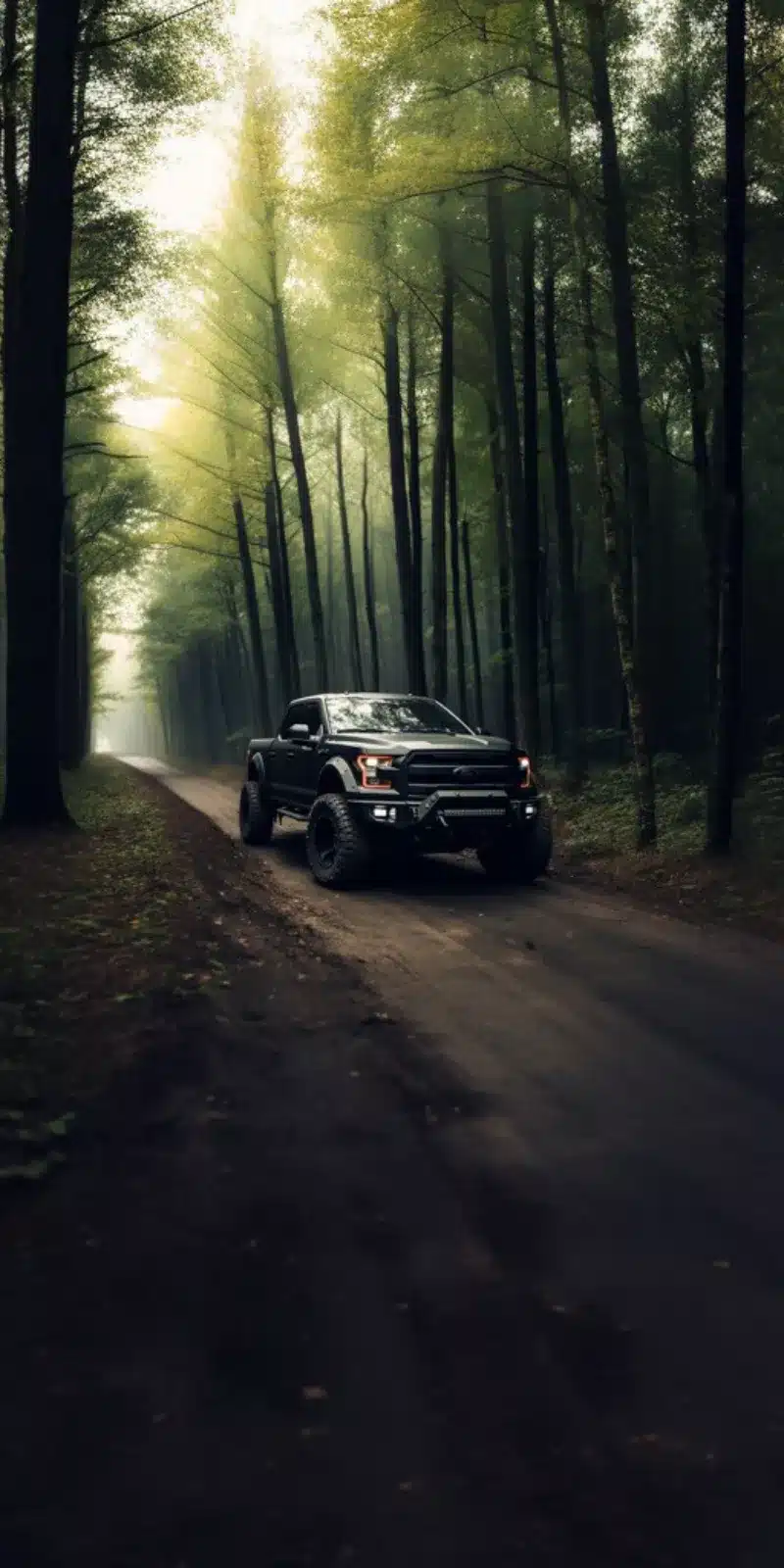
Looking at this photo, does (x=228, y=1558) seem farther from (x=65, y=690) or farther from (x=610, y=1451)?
(x=65, y=690)

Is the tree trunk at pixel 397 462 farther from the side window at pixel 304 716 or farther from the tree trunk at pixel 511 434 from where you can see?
the side window at pixel 304 716

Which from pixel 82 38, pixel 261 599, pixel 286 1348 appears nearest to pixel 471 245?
pixel 82 38

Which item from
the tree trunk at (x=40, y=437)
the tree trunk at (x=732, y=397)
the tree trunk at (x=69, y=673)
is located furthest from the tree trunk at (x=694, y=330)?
the tree trunk at (x=69, y=673)

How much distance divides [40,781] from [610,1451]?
11.8 m

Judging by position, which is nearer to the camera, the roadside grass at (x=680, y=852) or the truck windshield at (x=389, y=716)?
the roadside grass at (x=680, y=852)

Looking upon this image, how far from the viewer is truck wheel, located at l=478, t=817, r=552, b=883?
11773 millimetres

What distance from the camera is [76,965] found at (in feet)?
24.0

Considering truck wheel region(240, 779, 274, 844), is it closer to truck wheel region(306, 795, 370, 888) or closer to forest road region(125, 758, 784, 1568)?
truck wheel region(306, 795, 370, 888)

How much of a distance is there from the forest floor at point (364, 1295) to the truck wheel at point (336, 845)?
14.8 ft

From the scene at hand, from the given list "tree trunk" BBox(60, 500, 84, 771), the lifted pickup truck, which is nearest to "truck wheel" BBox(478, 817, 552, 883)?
the lifted pickup truck

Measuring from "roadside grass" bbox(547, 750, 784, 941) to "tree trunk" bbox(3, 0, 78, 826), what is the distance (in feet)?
19.5

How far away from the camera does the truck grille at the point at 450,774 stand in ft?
37.2

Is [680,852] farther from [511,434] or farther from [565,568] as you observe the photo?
[565,568]

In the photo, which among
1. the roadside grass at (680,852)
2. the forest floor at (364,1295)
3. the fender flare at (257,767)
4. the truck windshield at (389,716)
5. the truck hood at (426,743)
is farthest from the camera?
the fender flare at (257,767)
